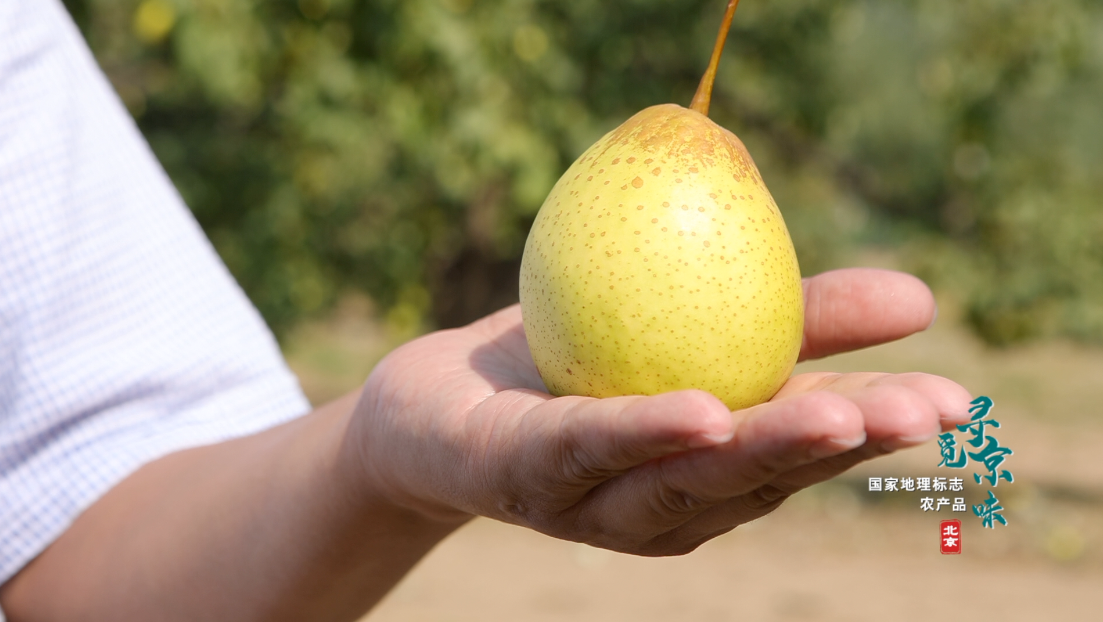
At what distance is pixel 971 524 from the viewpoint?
8266 millimetres

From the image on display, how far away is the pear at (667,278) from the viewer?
159cm

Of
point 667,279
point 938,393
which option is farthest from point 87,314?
point 938,393

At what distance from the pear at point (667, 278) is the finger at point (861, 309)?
0.69 ft

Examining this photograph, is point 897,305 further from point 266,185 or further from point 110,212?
point 266,185

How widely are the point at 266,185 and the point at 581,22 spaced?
7.69 feet

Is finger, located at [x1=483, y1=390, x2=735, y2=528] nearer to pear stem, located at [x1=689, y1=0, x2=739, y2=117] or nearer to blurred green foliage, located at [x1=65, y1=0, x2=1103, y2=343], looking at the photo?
pear stem, located at [x1=689, y1=0, x2=739, y2=117]

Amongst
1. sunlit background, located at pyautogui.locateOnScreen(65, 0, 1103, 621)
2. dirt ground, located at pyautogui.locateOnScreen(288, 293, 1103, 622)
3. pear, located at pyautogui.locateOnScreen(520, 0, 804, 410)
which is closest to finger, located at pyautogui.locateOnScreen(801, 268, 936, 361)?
pear, located at pyautogui.locateOnScreen(520, 0, 804, 410)

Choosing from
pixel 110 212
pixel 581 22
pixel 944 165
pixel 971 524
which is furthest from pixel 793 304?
pixel 971 524

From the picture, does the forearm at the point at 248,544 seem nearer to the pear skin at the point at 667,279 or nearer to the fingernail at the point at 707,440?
the pear skin at the point at 667,279

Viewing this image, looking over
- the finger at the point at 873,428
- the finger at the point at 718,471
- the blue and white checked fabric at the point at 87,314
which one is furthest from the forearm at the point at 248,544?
the finger at the point at 873,428

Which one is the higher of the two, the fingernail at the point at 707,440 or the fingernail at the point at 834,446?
the fingernail at the point at 707,440

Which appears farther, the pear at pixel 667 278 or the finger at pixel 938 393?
the pear at pixel 667 278

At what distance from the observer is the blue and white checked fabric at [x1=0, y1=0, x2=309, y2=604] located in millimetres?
2014

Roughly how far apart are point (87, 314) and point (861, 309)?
159 centimetres
